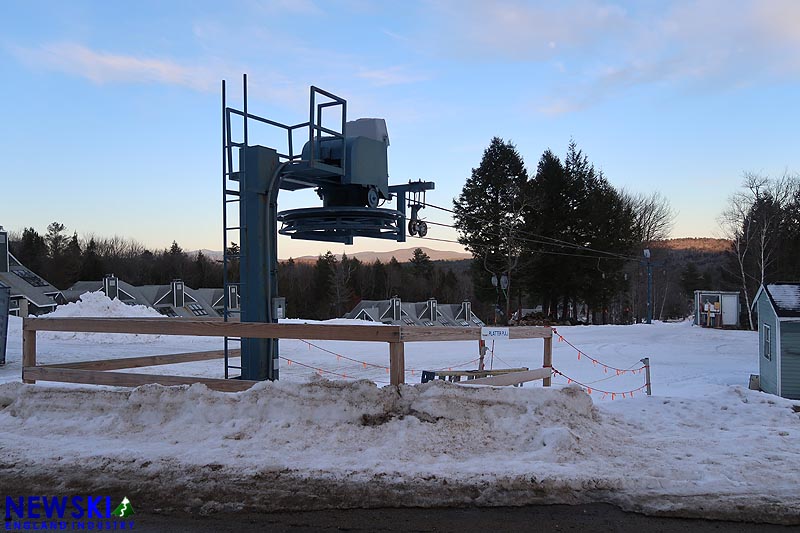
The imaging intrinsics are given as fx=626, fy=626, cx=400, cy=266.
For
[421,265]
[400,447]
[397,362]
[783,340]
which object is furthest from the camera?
[421,265]

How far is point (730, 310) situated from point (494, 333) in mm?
32269

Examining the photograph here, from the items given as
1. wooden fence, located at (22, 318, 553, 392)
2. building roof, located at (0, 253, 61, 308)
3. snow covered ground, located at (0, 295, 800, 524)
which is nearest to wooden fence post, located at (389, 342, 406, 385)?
wooden fence, located at (22, 318, 553, 392)

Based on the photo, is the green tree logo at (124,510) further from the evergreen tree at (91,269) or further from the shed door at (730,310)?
the evergreen tree at (91,269)

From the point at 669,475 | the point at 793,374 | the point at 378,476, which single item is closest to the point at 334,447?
the point at 378,476

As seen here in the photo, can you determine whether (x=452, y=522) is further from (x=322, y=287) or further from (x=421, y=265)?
(x=421, y=265)

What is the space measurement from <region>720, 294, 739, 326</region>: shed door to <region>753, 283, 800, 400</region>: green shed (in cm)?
2042

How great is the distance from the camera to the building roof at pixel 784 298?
608 inches

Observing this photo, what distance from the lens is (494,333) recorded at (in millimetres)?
8344

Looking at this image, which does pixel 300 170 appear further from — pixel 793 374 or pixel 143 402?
pixel 793 374

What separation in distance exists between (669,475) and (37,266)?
88537 mm

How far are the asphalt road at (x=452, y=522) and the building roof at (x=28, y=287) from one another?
40.0 meters

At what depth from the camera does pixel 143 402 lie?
301 inches

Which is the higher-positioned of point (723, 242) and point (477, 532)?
point (723, 242)

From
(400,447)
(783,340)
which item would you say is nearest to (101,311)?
(400,447)
